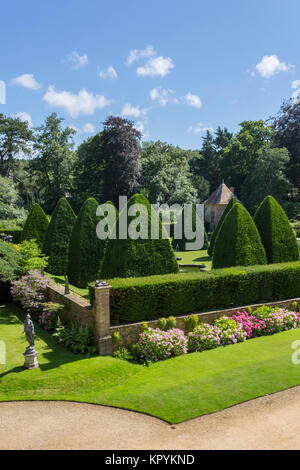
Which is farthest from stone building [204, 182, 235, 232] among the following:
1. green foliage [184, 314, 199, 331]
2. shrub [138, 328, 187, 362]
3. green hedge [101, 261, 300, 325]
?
shrub [138, 328, 187, 362]

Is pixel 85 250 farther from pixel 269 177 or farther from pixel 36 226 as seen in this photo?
pixel 269 177

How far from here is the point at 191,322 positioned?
12.2 meters

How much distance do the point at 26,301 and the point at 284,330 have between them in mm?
11150

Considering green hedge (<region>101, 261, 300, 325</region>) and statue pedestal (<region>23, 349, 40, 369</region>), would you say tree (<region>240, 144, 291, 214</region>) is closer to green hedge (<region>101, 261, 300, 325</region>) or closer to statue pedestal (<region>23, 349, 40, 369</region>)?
green hedge (<region>101, 261, 300, 325</region>)

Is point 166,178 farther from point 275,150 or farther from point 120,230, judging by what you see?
point 120,230

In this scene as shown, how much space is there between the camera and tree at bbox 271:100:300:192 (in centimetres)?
5403

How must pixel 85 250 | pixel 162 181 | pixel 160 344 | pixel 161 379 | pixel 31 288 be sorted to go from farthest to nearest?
pixel 162 181
pixel 85 250
pixel 31 288
pixel 160 344
pixel 161 379

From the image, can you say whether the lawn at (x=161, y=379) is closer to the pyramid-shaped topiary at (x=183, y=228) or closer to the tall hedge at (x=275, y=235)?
the tall hedge at (x=275, y=235)

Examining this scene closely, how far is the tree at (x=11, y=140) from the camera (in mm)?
52906

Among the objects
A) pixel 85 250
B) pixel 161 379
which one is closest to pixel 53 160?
pixel 85 250

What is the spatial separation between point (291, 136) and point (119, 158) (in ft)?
95.3

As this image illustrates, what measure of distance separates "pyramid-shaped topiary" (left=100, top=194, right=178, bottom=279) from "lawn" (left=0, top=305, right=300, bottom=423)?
3.62 m

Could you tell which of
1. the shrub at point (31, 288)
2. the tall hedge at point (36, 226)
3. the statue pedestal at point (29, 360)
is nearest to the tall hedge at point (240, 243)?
the shrub at point (31, 288)

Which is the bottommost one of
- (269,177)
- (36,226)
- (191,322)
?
(191,322)
